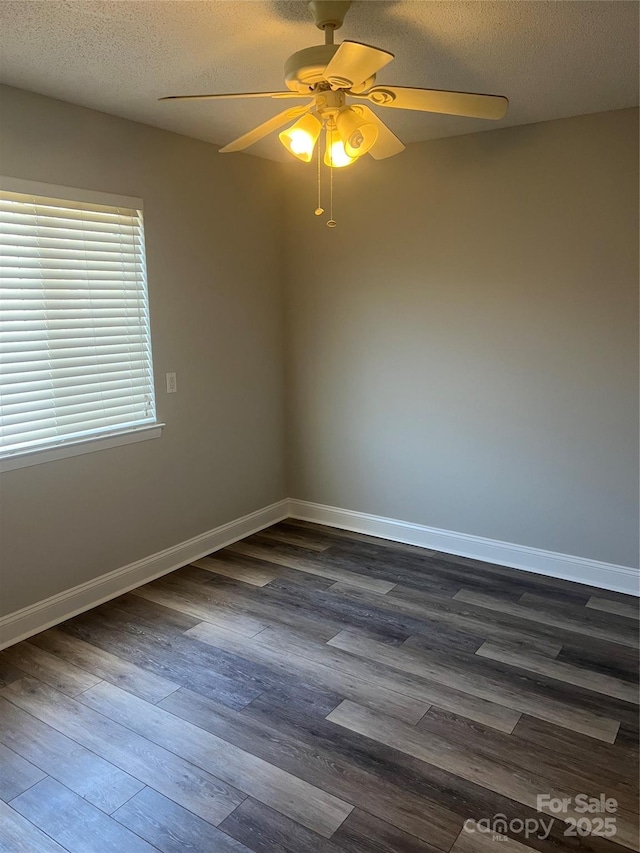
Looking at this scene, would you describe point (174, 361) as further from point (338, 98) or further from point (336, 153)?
point (338, 98)

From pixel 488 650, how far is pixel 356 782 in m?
1.01

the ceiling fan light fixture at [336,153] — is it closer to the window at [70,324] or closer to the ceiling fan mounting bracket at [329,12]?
the ceiling fan mounting bracket at [329,12]

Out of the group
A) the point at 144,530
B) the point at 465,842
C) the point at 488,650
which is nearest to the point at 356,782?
the point at 465,842

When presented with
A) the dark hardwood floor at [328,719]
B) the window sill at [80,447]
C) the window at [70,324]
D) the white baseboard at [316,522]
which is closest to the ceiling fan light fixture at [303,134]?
the window at [70,324]

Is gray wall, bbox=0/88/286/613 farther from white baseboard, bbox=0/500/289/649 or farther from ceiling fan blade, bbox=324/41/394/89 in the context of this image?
ceiling fan blade, bbox=324/41/394/89

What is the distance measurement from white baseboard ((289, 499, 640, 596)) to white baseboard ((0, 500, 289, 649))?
0.48 m

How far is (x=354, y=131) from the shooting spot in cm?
204

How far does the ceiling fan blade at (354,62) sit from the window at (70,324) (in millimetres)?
1650

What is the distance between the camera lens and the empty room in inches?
76.8

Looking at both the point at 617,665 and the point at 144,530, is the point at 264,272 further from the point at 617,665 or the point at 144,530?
the point at 617,665

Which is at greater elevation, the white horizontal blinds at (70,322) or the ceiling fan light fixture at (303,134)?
the ceiling fan light fixture at (303,134)

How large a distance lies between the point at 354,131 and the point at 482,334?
176cm

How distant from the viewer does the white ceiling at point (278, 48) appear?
6.40ft

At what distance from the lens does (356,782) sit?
1970 mm
